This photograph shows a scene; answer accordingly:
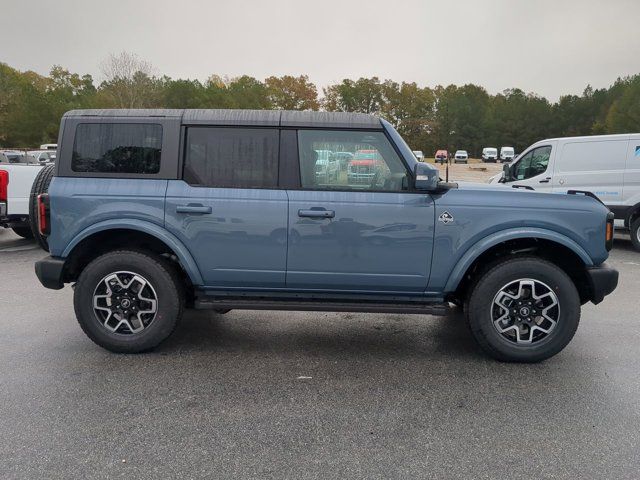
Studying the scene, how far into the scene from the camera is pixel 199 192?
13.7 ft

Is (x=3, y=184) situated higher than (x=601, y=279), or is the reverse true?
(x=3, y=184)

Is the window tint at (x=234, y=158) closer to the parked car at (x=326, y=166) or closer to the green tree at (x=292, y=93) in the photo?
the parked car at (x=326, y=166)

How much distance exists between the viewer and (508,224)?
4.08 metres

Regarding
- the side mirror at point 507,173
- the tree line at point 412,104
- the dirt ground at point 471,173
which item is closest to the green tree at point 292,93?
the tree line at point 412,104

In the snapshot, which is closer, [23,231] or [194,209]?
[194,209]

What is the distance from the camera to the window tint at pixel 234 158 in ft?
13.8

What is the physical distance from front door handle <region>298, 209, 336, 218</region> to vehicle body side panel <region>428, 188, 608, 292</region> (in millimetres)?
834

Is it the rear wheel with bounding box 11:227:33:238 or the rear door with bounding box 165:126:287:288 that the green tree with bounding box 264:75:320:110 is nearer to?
the rear wheel with bounding box 11:227:33:238

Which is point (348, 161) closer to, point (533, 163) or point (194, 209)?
point (194, 209)

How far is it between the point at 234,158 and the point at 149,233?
903 mm

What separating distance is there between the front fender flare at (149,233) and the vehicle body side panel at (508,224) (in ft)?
6.45

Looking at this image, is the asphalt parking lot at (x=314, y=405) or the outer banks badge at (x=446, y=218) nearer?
the asphalt parking lot at (x=314, y=405)

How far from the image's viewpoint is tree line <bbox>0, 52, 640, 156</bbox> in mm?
75938

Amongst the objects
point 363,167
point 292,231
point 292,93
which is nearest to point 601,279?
point 363,167
